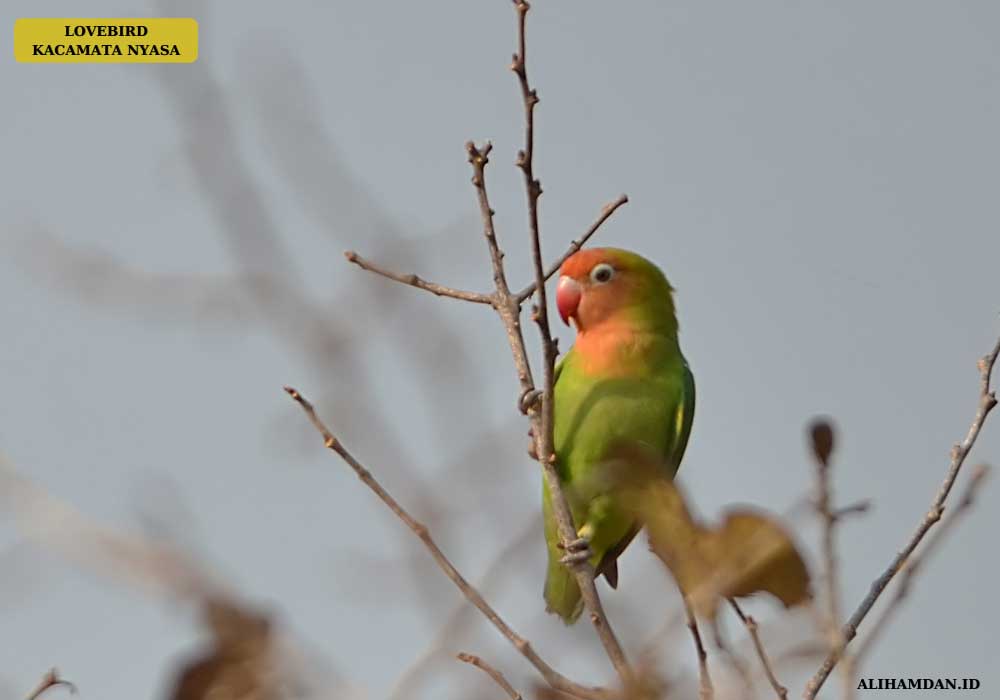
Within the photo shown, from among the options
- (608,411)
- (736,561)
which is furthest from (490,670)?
(608,411)

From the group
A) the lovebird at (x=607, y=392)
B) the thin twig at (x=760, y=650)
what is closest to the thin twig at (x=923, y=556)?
the thin twig at (x=760, y=650)

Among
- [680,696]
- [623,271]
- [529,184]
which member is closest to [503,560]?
[680,696]

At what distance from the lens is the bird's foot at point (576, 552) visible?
3375mm

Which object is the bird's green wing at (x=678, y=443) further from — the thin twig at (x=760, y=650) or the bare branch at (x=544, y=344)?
the thin twig at (x=760, y=650)

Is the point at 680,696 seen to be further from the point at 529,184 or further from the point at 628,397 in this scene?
the point at 628,397

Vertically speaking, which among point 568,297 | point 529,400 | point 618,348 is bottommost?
point 529,400

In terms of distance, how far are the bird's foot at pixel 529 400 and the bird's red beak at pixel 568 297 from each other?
1542 millimetres

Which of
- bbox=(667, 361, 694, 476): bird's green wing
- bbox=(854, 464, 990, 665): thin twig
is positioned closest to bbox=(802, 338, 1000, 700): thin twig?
bbox=(854, 464, 990, 665): thin twig

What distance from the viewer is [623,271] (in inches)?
198

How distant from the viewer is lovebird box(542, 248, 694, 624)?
4.44 m

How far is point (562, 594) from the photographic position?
182 inches

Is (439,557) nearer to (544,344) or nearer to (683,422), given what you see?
(544,344)

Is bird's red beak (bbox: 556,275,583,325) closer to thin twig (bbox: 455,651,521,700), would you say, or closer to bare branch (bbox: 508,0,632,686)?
bare branch (bbox: 508,0,632,686)

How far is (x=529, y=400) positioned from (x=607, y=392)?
47.2 inches
